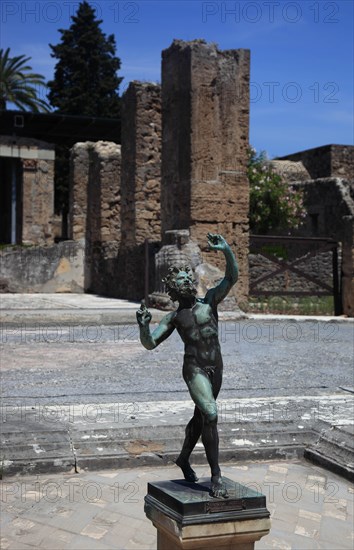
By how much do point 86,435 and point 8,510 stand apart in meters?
1.03

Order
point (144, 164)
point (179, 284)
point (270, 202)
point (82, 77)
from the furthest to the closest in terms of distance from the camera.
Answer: point (82, 77) → point (270, 202) → point (144, 164) → point (179, 284)

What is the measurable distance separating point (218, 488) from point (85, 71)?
37.7 m

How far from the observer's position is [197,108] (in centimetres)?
1347

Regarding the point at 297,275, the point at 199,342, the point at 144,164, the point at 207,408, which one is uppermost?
the point at 144,164

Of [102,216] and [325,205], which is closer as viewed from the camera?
[102,216]

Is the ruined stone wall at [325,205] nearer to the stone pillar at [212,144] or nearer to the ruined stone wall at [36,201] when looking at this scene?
the stone pillar at [212,144]

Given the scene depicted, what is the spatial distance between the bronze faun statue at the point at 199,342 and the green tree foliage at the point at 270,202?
19109 millimetres

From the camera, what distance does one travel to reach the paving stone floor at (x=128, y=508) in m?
3.58

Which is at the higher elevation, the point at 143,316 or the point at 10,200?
the point at 10,200

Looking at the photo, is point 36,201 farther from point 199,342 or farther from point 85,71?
point 199,342

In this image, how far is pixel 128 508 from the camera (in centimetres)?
396

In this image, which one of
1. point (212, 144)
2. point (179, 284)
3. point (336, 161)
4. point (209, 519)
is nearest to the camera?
point (209, 519)

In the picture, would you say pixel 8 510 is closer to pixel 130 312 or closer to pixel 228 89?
pixel 130 312

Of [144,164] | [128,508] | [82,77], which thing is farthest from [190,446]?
[82,77]
